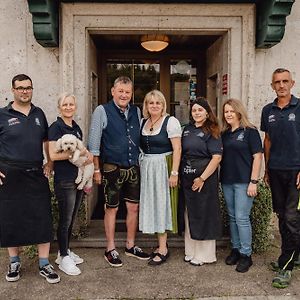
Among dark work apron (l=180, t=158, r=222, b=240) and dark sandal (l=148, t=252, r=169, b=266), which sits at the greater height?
dark work apron (l=180, t=158, r=222, b=240)

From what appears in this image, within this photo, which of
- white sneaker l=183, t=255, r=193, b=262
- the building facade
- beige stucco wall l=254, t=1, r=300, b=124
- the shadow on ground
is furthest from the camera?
beige stucco wall l=254, t=1, r=300, b=124

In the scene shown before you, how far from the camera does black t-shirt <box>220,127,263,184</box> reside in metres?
3.88

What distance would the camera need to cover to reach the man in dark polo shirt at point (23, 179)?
3.66m

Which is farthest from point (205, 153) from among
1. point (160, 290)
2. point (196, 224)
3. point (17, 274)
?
point (17, 274)

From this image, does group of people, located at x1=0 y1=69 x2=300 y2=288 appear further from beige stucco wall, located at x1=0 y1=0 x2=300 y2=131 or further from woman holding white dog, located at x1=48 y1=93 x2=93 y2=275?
beige stucco wall, located at x1=0 y1=0 x2=300 y2=131

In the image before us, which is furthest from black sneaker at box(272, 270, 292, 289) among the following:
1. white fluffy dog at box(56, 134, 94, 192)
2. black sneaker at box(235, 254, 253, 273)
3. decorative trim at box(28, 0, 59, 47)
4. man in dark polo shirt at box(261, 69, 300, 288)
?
decorative trim at box(28, 0, 59, 47)

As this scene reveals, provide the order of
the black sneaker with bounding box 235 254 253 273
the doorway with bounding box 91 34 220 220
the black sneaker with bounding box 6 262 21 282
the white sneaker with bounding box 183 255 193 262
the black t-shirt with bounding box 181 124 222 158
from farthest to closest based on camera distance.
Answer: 1. the doorway with bounding box 91 34 220 220
2. the white sneaker with bounding box 183 255 193 262
3. the black sneaker with bounding box 235 254 253 273
4. the black t-shirt with bounding box 181 124 222 158
5. the black sneaker with bounding box 6 262 21 282

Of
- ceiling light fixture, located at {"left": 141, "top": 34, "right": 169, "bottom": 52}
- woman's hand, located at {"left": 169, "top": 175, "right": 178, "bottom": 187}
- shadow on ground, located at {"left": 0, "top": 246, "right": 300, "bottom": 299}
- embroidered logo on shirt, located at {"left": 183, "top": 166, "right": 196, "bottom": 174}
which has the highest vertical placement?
ceiling light fixture, located at {"left": 141, "top": 34, "right": 169, "bottom": 52}

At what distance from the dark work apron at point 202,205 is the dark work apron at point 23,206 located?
1.40 m

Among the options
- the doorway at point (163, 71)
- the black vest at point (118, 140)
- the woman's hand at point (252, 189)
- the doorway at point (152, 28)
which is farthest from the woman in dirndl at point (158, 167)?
the doorway at point (163, 71)

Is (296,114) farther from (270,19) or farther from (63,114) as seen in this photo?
(63,114)

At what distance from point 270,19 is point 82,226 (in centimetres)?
320

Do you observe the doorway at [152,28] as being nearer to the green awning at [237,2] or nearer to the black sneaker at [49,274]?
the green awning at [237,2]

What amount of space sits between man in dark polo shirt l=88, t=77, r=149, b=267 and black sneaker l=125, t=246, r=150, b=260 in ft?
0.74
